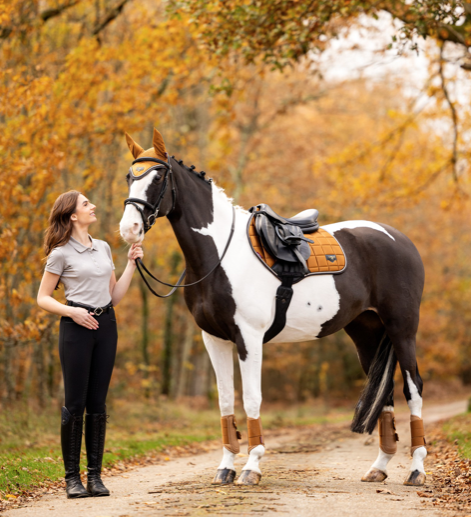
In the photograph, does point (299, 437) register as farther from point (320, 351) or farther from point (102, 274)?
point (320, 351)

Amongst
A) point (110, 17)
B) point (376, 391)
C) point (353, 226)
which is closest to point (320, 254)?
point (353, 226)

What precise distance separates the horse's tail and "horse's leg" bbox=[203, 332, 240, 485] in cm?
115

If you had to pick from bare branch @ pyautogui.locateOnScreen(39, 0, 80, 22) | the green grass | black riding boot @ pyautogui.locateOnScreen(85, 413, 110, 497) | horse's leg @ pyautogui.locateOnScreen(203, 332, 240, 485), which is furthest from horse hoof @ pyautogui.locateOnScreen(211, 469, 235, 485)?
bare branch @ pyautogui.locateOnScreen(39, 0, 80, 22)

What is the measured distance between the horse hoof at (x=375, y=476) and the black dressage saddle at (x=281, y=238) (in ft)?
6.12

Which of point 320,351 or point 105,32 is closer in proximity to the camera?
point 105,32

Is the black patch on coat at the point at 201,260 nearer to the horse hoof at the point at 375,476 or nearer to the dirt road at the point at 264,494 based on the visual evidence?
the dirt road at the point at 264,494

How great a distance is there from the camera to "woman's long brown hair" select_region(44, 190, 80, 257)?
14.3ft

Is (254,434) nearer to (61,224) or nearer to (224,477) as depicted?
(224,477)

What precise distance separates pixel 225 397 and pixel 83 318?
147 centimetres

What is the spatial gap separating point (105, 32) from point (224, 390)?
939 centimetres

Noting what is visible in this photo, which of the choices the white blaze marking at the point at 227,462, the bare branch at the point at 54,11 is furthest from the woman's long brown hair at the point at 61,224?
the bare branch at the point at 54,11

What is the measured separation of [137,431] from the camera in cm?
1011

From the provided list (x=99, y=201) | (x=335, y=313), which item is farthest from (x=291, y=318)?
(x=99, y=201)

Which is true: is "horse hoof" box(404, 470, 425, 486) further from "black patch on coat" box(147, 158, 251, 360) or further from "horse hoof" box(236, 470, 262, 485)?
"black patch on coat" box(147, 158, 251, 360)
